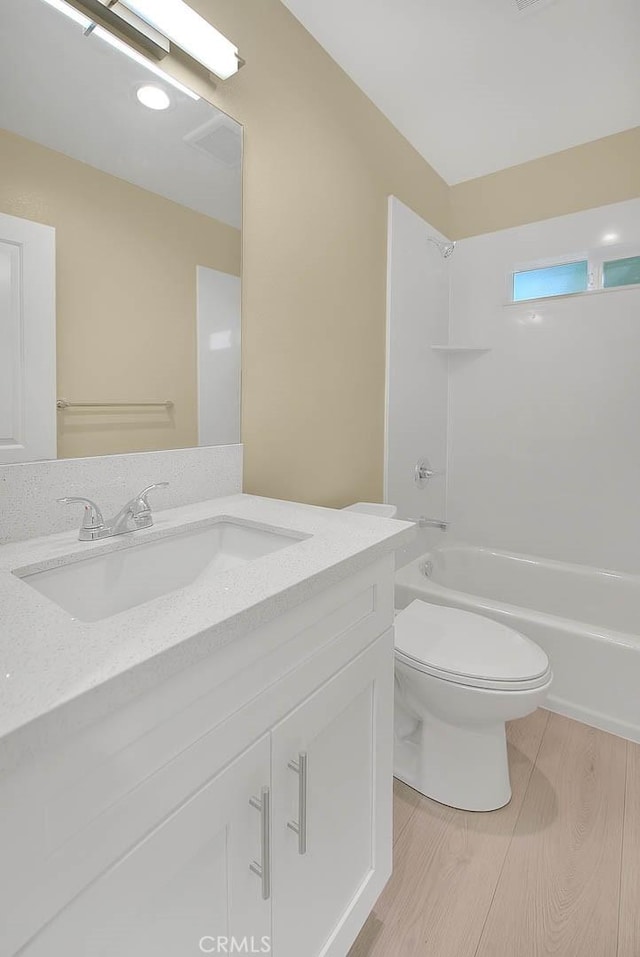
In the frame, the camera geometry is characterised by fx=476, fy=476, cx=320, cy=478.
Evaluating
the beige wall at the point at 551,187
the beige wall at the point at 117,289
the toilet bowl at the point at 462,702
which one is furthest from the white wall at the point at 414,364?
the beige wall at the point at 117,289

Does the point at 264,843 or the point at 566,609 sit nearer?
the point at 264,843

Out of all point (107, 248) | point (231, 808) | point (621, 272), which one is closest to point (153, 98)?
point (107, 248)

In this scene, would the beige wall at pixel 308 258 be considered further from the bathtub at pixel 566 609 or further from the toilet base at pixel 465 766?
the toilet base at pixel 465 766

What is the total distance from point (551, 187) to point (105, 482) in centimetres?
257

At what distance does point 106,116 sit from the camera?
42.9 inches

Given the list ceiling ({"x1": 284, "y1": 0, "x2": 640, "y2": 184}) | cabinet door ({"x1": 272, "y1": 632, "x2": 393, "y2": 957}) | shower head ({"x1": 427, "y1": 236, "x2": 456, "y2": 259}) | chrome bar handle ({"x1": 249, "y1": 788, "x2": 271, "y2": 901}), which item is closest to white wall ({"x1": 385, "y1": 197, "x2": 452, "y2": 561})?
shower head ({"x1": 427, "y1": 236, "x2": 456, "y2": 259})

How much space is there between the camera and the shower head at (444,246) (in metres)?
2.50

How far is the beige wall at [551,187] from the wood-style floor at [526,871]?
8.02 ft

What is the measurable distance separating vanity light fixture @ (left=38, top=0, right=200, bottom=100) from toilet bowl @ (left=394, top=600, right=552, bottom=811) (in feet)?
5.48

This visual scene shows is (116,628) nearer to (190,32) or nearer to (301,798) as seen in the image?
(301,798)

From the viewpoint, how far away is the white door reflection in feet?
4.35

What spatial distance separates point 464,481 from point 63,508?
223cm

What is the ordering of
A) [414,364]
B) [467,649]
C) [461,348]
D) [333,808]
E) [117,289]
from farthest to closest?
[461,348] → [414,364] → [467,649] → [117,289] → [333,808]

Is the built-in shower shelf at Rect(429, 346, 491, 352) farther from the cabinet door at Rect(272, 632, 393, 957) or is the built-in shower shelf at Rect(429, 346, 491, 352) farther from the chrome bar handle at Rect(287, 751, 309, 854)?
the chrome bar handle at Rect(287, 751, 309, 854)
